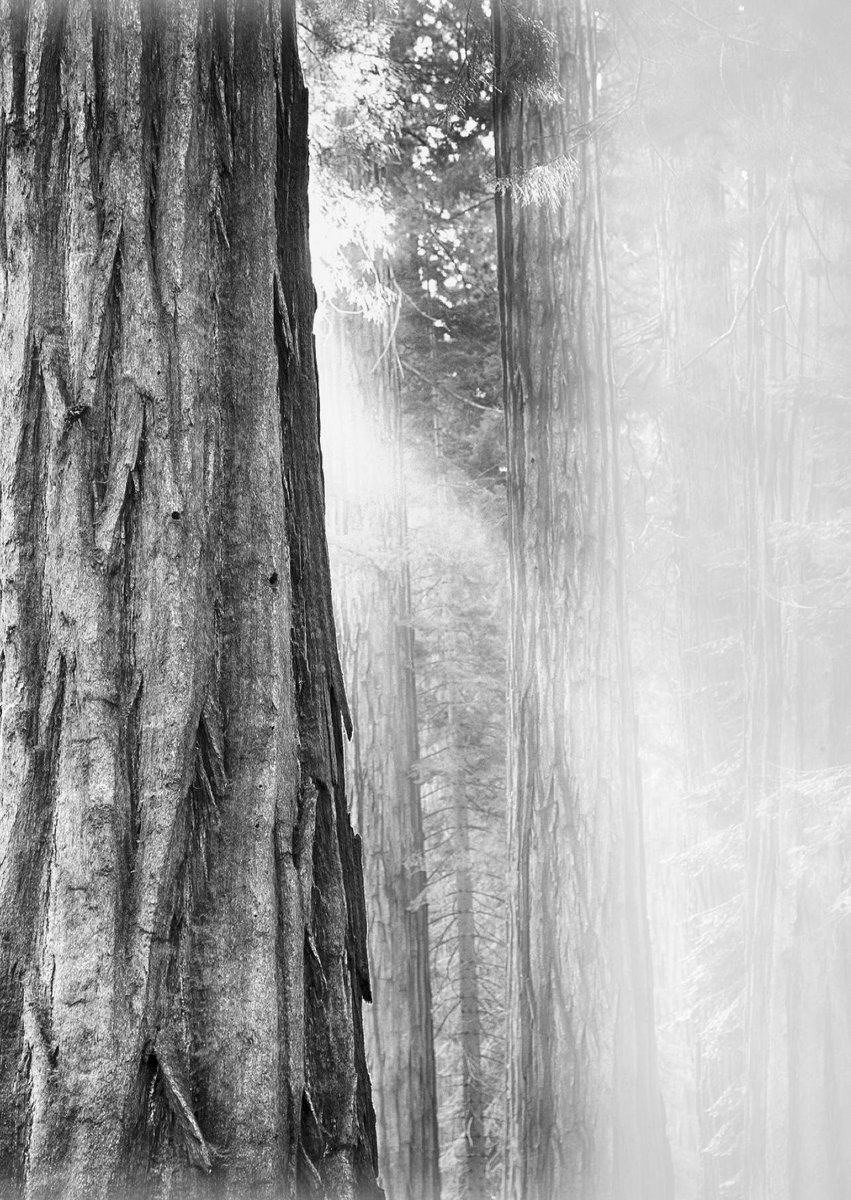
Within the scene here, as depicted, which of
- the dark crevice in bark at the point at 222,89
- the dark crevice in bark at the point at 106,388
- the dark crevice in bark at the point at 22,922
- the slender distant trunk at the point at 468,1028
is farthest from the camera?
the slender distant trunk at the point at 468,1028

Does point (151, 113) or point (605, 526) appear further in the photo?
point (605, 526)

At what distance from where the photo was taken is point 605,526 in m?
4.82

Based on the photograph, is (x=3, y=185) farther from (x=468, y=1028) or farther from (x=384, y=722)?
(x=468, y=1028)

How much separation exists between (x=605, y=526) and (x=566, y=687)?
753 mm

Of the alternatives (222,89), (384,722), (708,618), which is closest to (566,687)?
(384,722)

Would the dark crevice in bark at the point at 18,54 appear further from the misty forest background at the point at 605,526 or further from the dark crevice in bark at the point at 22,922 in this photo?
the misty forest background at the point at 605,526

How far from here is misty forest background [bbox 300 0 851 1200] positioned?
15.8ft

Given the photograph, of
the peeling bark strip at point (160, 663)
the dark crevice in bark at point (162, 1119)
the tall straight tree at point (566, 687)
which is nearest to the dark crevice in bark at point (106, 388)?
the peeling bark strip at point (160, 663)

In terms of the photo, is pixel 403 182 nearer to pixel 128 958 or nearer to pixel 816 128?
pixel 816 128

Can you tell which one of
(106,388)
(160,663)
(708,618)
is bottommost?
(708,618)

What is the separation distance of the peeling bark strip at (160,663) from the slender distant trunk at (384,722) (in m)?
5.75

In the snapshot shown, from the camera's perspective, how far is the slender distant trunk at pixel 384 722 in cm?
709

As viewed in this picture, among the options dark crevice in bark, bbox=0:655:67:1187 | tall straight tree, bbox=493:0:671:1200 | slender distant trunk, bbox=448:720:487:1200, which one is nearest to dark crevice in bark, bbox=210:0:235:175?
dark crevice in bark, bbox=0:655:67:1187

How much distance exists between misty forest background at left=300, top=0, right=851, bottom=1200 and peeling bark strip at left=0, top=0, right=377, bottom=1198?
241cm
